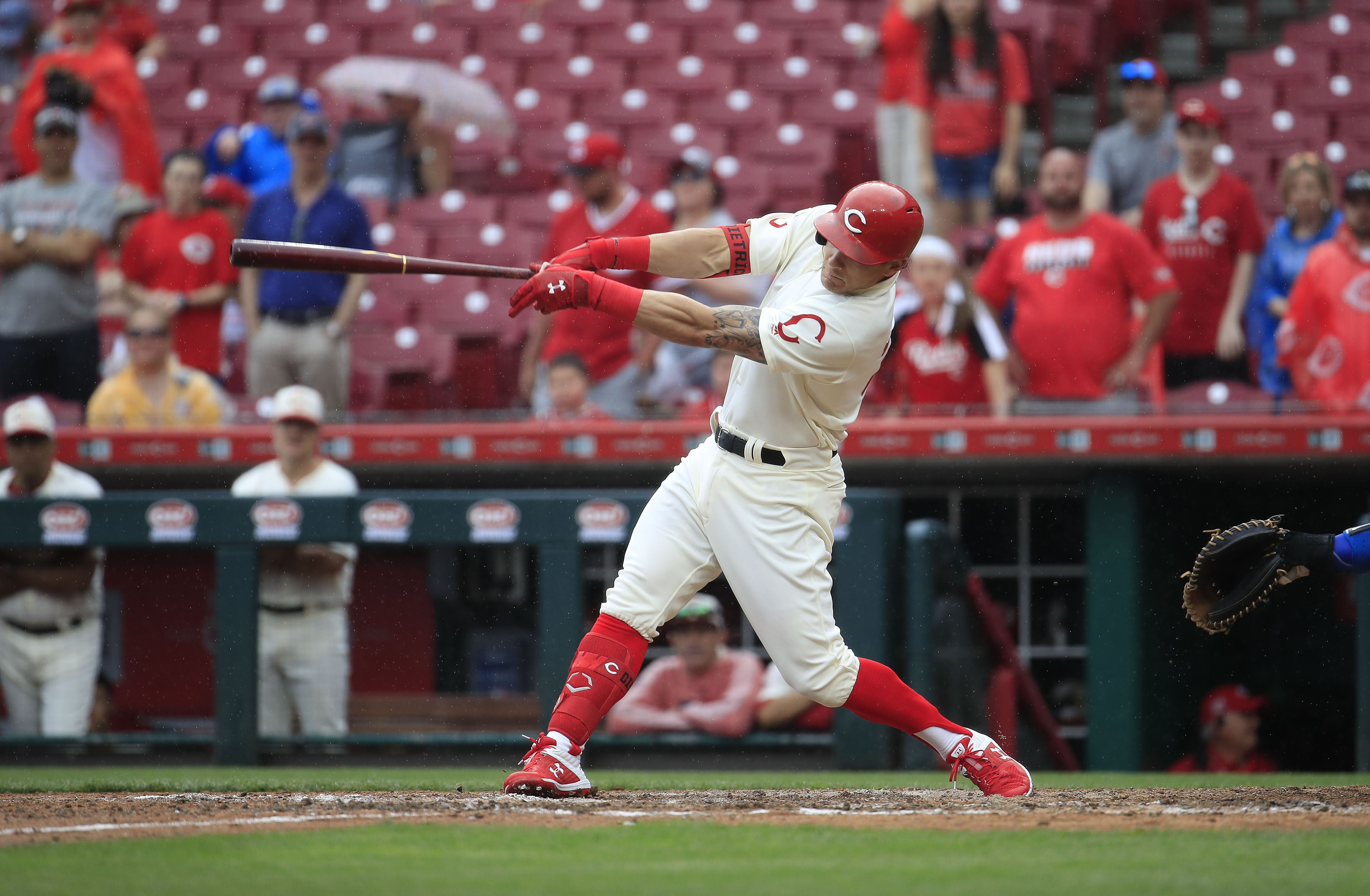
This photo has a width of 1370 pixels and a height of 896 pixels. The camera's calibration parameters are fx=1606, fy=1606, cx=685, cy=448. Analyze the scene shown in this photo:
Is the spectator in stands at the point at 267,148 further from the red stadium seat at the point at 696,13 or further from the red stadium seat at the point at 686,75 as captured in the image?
the red stadium seat at the point at 696,13

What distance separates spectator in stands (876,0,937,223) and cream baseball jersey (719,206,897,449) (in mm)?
3814

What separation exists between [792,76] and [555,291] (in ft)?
21.1

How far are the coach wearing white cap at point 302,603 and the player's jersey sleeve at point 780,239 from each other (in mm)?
2273

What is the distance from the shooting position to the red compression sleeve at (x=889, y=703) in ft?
11.8

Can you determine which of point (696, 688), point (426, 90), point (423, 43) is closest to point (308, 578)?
point (696, 688)

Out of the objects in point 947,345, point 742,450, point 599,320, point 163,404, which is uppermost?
point 599,320

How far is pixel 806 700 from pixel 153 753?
2.16m

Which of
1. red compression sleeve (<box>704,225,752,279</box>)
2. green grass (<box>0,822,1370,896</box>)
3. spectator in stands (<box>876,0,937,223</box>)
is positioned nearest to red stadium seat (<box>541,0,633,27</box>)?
spectator in stands (<box>876,0,937,223</box>)

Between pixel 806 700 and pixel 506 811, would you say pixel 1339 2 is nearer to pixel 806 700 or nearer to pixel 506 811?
pixel 806 700

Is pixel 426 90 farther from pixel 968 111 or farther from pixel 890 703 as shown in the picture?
pixel 890 703

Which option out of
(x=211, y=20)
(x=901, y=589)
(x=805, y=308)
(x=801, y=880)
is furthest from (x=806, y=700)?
(x=211, y=20)

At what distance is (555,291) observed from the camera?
3.32 m

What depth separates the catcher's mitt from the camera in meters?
3.70

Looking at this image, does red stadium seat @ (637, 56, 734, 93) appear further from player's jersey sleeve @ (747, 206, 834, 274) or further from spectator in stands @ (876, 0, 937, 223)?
player's jersey sleeve @ (747, 206, 834, 274)
